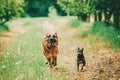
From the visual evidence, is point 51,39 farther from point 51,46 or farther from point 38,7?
point 38,7

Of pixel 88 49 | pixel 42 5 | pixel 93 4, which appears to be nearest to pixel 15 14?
pixel 93 4

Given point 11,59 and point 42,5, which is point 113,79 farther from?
point 42,5

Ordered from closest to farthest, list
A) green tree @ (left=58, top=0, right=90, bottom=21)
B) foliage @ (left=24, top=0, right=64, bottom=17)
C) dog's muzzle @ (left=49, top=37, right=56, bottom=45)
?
dog's muzzle @ (left=49, top=37, right=56, bottom=45)
green tree @ (left=58, top=0, right=90, bottom=21)
foliage @ (left=24, top=0, right=64, bottom=17)

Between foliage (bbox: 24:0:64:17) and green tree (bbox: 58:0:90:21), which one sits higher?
green tree (bbox: 58:0:90:21)

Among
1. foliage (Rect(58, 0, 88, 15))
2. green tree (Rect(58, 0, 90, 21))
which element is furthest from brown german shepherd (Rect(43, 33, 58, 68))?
foliage (Rect(58, 0, 88, 15))

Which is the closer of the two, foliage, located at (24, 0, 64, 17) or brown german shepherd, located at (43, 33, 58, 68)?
brown german shepherd, located at (43, 33, 58, 68)

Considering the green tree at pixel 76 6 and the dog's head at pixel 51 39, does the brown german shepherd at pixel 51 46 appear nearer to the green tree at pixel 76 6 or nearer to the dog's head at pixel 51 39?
the dog's head at pixel 51 39

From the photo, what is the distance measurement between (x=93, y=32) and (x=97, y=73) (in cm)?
1181

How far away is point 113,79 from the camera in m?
10.4

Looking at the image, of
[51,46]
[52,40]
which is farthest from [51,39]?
[51,46]

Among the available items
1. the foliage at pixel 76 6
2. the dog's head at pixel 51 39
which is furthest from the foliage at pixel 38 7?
the dog's head at pixel 51 39

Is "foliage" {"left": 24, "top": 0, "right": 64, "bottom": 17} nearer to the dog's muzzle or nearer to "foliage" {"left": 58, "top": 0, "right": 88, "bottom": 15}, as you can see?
"foliage" {"left": 58, "top": 0, "right": 88, "bottom": 15}

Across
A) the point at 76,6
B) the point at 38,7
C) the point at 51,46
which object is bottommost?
the point at 38,7

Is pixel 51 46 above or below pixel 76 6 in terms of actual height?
above
